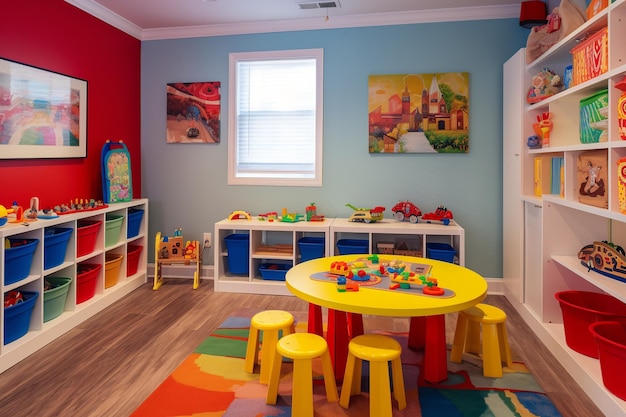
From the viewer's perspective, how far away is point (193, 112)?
4395 millimetres

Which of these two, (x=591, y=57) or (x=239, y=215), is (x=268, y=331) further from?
(x=591, y=57)

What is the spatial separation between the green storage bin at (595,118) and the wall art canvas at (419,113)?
4.60 feet

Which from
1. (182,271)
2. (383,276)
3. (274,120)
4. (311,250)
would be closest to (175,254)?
(182,271)

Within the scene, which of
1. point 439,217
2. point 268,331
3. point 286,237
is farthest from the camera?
point 286,237

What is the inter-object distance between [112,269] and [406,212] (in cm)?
248

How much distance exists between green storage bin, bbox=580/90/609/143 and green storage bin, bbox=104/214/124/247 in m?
3.35

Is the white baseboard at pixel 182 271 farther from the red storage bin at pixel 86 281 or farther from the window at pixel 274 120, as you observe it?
the red storage bin at pixel 86 281

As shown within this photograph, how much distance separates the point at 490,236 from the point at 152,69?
355cm

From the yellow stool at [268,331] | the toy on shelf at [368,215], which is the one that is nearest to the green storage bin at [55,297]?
the yellow stool at [268,331]

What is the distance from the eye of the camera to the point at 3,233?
97.0 inches

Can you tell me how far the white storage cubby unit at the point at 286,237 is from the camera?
3693 mm

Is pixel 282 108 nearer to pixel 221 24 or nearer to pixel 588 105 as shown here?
pixel 221 24

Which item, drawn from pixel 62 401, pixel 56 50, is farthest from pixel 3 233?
pixel 56 50

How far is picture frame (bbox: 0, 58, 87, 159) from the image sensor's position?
2.90m
